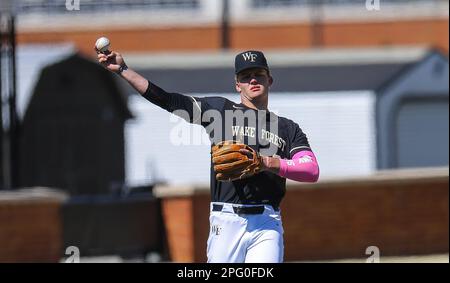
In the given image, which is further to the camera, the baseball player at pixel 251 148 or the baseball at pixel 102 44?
the baseball player at pixel 251 148

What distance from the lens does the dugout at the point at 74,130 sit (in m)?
26.3

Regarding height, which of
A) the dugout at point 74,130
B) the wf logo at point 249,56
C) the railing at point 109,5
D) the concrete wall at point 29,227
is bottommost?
the concrete wall at point 29,227

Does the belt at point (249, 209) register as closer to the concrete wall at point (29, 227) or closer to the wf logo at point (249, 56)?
the wf logo at point (249, 56)

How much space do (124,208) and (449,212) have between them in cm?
507

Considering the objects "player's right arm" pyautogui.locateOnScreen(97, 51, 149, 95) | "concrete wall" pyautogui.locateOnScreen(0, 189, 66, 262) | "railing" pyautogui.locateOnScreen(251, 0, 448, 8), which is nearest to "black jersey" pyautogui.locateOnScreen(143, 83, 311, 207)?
"player's right arm" pyautogui.locateOnScreen(97, 51, 149, 95)

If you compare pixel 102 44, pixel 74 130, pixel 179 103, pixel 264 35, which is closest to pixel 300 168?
pixel 179 103

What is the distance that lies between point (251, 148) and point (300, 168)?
1.20 ft

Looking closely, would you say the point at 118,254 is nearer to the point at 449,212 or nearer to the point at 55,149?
the point at 449,212

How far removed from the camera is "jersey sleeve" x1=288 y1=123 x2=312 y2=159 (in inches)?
302

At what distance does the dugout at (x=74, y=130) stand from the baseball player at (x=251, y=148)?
1798 cm

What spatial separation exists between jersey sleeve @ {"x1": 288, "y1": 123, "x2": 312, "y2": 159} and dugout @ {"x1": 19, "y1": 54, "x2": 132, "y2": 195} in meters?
18.0

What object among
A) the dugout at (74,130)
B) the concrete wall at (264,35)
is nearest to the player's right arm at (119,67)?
the dugout at (74,130)

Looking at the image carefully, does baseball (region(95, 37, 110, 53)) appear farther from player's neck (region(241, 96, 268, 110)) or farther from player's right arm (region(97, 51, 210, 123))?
player's neck (region(241, 96, 268, 110))

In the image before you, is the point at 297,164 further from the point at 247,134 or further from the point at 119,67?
the point at 119,67
